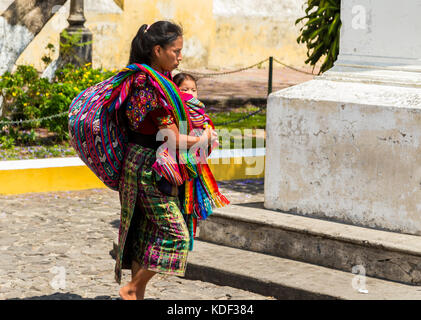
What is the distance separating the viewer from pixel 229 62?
19.0 metres

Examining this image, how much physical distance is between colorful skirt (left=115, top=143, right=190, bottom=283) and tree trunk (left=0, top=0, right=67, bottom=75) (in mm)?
6167

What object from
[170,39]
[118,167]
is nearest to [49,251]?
[118,167]

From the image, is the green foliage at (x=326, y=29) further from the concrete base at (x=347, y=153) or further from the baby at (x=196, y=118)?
the baby at (x=196, y=118)

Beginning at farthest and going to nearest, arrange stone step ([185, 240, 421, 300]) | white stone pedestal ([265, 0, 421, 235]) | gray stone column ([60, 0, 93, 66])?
gray stone column ([60, 0, 93, 66]) < white stone pedestal ([265, 0, 421, 235]) < stone step ([185, 240, 421, 300])

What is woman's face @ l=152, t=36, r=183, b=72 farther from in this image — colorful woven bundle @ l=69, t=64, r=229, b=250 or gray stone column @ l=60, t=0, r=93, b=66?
gray stone column @ l=60, t=0, r=93, b=66

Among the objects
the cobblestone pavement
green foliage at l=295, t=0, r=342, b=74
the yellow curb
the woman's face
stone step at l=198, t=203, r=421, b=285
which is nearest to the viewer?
the woman's face

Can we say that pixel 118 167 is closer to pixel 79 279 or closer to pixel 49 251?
pixel 79 279

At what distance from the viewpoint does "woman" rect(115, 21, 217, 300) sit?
404cm

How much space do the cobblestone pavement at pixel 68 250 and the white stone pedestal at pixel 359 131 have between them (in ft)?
2.91

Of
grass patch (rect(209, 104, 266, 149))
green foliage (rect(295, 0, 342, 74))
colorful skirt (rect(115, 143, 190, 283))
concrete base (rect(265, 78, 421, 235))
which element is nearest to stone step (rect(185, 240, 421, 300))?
concrete base (rect(265, 78, 421, 235))

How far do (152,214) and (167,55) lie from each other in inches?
31.2

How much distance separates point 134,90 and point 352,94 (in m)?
1.79

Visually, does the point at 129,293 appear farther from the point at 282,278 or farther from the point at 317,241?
the point at 317,241

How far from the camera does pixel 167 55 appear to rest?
4117 millimetres
